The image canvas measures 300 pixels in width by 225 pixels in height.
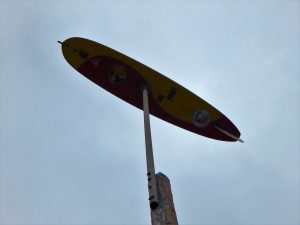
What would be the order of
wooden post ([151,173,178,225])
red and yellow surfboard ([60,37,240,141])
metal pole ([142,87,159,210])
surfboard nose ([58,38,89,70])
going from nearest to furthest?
wooden post ([151,173,178,225]), metal pole ([142,87,159,210]), red and yellow surfboard ([60,37,240,141]), surfboard nose ([58,38,89,70])

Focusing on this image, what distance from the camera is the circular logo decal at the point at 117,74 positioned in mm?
9617

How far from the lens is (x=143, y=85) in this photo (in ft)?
31.1

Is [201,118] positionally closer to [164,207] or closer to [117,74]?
[117,74]

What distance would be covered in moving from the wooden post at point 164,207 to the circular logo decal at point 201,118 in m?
4.20

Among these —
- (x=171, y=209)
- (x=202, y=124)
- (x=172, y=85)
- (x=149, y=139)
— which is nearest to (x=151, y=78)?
(x=172, y=85)

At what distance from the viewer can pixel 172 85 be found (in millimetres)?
9711

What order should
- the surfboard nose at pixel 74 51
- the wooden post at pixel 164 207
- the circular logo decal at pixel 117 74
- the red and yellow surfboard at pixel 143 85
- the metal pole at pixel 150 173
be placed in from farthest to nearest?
the surfboard nose at pixel 74 51 → the circular logo decal at pixel 117 74 → the red and yellow surfboard at pixel 143 85 → the metal pole at pixel 150 173 → the wooden post at pixel 164 207

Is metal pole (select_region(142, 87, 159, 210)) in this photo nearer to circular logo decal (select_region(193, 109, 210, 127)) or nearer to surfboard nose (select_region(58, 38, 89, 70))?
circular logo decal (select_region(193, 109, 210, 127))

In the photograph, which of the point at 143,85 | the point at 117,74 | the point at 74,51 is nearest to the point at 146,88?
the point at 143,85

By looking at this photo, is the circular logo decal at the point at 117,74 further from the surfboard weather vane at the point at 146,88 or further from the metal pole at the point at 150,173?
the metal pole at the point at 150,173

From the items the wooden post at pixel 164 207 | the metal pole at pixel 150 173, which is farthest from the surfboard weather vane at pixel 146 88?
the wooden post at pixel 164 207

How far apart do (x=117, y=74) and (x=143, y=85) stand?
811mm

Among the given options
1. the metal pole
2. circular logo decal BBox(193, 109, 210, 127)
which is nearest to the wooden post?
the metal pole

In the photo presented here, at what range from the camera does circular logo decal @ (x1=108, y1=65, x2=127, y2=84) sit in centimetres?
962
